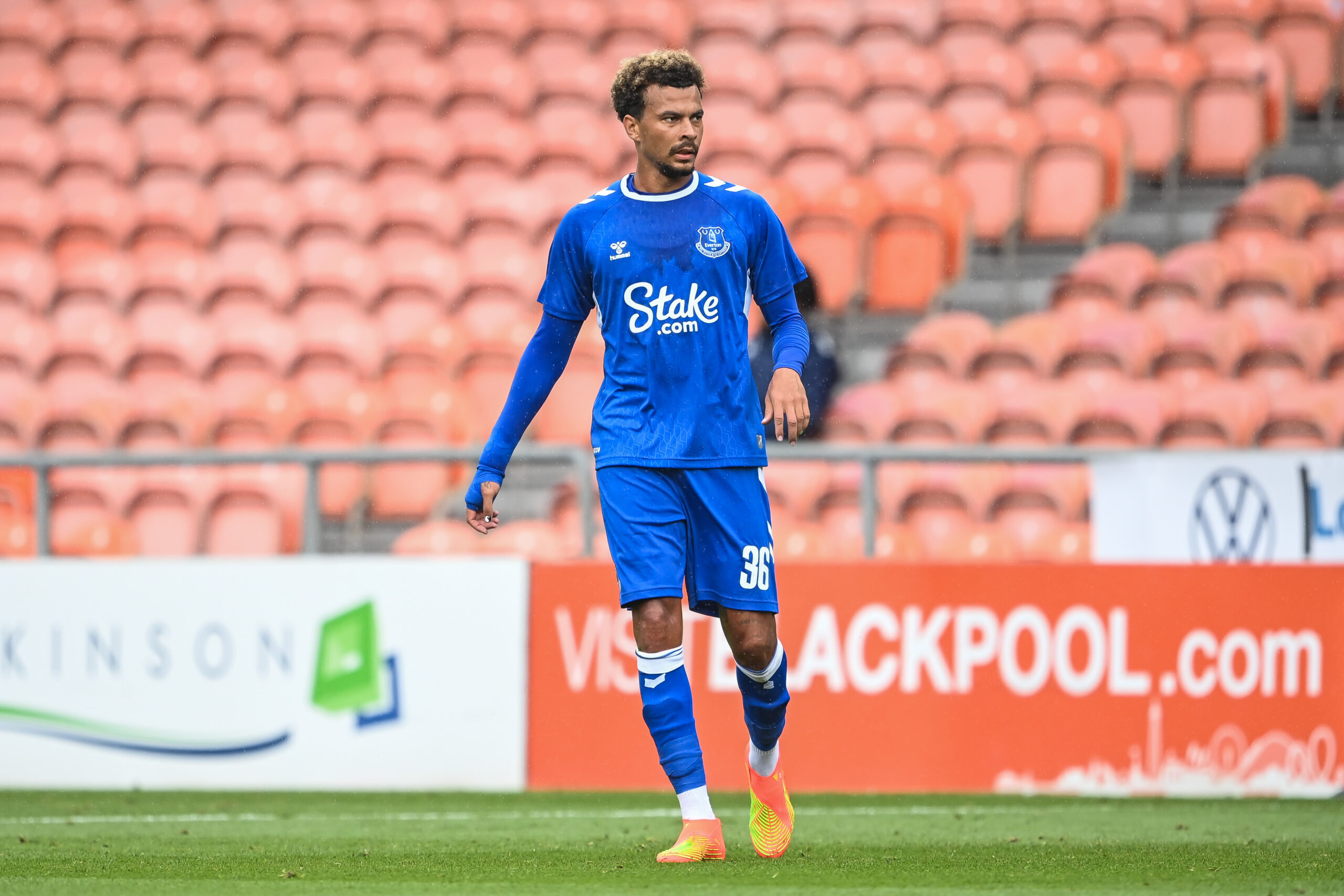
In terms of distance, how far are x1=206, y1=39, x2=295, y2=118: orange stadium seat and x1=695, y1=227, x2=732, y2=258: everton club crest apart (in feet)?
28.9

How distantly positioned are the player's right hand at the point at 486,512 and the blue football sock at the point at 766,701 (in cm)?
75

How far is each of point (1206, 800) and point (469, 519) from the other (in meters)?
3.46

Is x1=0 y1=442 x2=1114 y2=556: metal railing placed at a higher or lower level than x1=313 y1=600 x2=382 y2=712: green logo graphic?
higher

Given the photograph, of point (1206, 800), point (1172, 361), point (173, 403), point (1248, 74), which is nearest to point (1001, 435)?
point (1172, 361)

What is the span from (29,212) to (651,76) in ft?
28.5

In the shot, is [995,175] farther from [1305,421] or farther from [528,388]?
[528,388]

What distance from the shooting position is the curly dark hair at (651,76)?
4.25 m

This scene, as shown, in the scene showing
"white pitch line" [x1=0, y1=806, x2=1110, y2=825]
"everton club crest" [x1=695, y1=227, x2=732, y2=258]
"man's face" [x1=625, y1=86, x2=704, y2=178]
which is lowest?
"white pitch line" [x1=0, y1=806, x2=1110, y2=825]

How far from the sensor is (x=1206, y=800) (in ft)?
21.5

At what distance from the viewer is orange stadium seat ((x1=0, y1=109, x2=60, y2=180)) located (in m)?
12.2

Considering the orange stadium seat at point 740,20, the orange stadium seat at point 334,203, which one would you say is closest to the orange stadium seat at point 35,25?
the orange stadium seat at point 334,203

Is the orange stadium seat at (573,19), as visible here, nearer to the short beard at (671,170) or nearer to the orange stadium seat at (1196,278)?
the orange stadium seat at (1196,278)

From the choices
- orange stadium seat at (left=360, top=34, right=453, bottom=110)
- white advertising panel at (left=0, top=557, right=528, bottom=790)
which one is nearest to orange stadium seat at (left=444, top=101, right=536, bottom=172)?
orange stadium seat at (left=360, top=34, right=453, bottom=110)

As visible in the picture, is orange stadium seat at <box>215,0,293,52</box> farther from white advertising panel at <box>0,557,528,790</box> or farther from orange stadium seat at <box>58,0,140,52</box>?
white advertising panel at <box>0,557,528,790</box>
